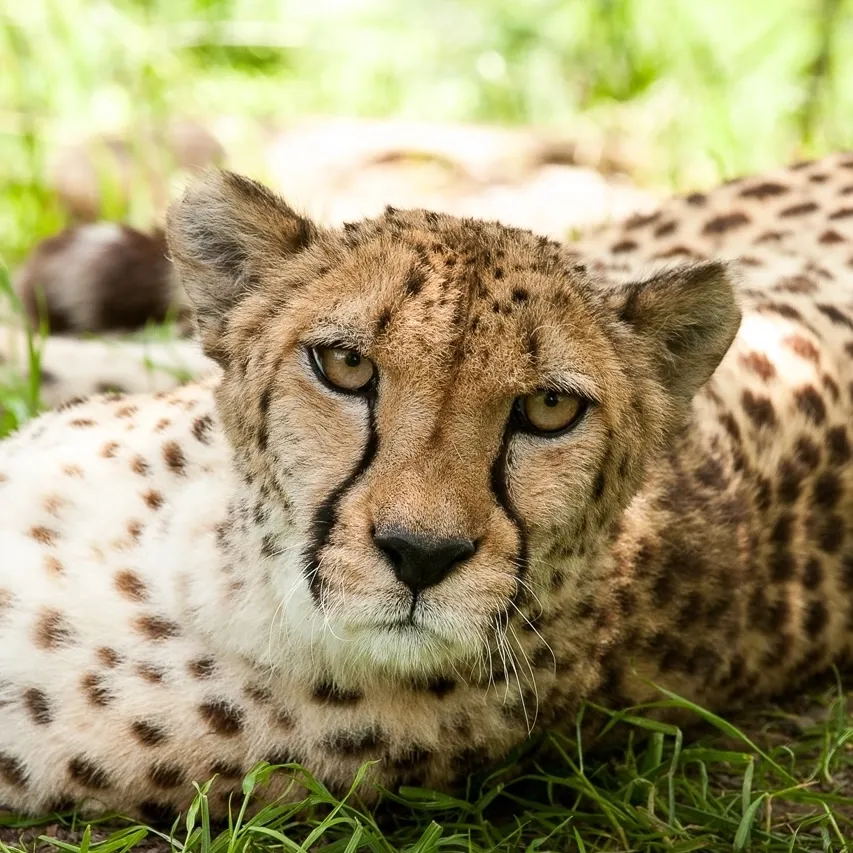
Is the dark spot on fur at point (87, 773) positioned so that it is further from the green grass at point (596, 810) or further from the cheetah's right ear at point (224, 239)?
the cheetah's right ear at point (224, 239)

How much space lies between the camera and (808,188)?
3561 mm

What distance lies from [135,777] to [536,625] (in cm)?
61

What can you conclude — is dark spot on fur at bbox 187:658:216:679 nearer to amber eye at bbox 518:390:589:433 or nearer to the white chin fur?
the white chin fur

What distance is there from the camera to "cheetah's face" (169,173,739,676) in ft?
5.85

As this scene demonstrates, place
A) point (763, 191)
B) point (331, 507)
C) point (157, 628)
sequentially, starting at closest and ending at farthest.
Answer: point (331, 507) < point (157, 628) < point (763, 191)

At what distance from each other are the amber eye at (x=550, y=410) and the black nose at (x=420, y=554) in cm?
20

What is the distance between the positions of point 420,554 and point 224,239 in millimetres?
637

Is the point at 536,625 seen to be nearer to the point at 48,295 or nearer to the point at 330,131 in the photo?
the point at 48,295

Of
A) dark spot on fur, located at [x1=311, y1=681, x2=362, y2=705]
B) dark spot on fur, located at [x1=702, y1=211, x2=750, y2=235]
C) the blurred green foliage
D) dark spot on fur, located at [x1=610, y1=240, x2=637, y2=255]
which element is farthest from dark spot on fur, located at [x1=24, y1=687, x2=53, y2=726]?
the blurred green foliage

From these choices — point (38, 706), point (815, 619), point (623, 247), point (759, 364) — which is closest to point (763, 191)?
point (623, 247)

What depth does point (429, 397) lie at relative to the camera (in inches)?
71.1

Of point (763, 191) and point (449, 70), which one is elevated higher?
point (449, 70)

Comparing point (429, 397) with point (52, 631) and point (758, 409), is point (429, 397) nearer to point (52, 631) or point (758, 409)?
point (52, 631)

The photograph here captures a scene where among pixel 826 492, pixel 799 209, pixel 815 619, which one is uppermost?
pixel 799 209
